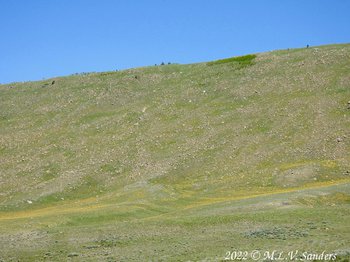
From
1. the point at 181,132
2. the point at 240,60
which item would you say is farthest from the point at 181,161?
the point at 240,60

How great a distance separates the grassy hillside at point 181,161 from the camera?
3200 cm

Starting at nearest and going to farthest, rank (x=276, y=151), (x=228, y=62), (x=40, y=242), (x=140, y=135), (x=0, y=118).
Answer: (x=40, y=242)
(x=276, y=151)
(x=140, y=135)
(x=0, y=118)
(x=228, y=62)

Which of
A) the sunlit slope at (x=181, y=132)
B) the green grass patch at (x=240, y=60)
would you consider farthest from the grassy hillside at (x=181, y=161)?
the green grass patch at (x=240, y=60)

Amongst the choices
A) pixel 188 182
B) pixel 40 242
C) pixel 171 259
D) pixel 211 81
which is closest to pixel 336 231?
pixel 171 259

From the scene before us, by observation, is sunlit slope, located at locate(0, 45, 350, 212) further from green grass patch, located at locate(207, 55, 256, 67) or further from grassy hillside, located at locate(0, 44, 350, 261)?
green grass patch, located at locate(207, 55, 256, 67)

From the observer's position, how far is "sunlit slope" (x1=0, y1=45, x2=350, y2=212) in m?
60.2

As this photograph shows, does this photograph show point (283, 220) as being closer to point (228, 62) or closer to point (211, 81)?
point (211, 81)

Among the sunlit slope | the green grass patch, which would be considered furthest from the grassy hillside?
the green grass patch

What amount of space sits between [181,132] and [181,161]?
394 inches

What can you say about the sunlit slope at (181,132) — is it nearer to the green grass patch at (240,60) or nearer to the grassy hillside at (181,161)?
the grassy hillside at (181,161)

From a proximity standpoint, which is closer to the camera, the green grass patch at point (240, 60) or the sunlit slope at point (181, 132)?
the sunlit slope at point (181, 132)

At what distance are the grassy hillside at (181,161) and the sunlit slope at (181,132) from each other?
26cm

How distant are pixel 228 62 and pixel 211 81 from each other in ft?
37.1

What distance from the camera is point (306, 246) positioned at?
82.3ft
